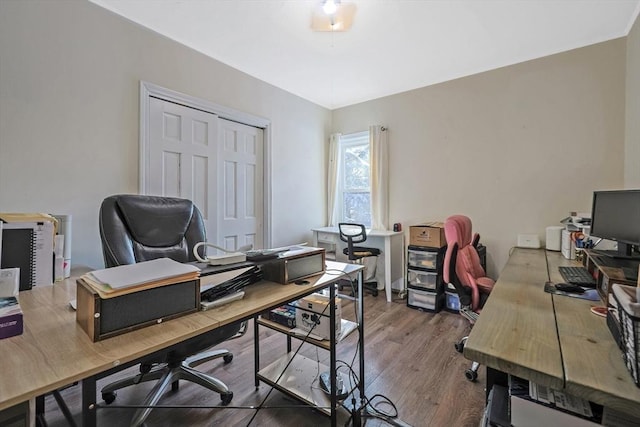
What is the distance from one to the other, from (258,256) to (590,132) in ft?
10.5

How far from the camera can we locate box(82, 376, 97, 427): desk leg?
62cm

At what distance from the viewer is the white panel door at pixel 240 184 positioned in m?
2.93

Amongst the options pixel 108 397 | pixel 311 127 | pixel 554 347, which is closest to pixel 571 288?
pixel 554 347

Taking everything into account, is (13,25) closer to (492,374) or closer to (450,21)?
(450,21)

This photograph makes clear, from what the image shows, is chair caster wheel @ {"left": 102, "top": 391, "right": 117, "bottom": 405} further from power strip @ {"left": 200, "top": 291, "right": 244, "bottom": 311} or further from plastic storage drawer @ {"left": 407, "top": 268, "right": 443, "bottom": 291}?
plastic storage drawer @ {"left": 407, "top": 268, "right": 443, "bottom": 291}

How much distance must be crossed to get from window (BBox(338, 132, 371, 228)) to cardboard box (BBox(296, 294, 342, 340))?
258 centimetres

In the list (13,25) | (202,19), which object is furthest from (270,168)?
(13,25)

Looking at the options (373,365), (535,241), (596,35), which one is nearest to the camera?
(373,365)

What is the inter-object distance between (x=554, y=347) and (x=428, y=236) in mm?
2204

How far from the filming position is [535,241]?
2.72 metres

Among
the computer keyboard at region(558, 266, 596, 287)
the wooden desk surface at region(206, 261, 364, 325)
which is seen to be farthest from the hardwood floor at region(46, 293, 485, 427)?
the computer keyboard at region(558, 266, 596, 287)

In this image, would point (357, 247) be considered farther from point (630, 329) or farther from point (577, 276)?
point (630, 329)

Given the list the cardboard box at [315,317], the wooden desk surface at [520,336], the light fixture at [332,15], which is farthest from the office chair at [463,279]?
the light fixture at [332,15]

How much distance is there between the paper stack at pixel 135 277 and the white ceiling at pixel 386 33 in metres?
2.05
